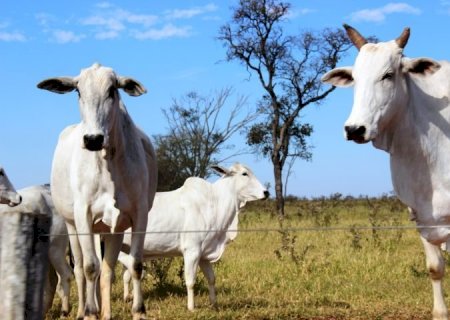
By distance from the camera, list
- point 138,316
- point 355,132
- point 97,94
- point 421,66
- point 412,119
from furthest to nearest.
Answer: point 138,316 → point 97,94 → point 412,119 → point 421,66 → point 355,132

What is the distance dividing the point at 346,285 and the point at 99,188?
3503mm

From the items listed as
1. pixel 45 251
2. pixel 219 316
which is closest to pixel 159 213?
pixel 219 316

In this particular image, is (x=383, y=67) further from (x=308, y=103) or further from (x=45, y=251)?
(x=308, y=103)

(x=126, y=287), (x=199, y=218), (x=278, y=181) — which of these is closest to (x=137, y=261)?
(x=126, y=287)

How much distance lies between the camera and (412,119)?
16.3ft

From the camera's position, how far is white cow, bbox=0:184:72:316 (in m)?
7.12

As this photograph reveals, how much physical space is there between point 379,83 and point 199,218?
4.38 metres

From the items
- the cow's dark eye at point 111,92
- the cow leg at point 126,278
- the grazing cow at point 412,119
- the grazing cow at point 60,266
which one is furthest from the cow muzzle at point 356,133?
the cow leg at point 126,278

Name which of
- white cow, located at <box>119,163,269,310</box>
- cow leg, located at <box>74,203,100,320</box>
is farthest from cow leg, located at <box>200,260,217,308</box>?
cow leg, located at <box>74,203,100,320</box>

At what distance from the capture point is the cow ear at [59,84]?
5.62 m

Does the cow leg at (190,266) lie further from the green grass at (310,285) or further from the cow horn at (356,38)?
the cow horn at (356,38)

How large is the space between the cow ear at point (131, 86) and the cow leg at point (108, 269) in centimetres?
109

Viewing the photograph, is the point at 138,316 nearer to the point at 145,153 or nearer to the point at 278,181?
the point at 145,153

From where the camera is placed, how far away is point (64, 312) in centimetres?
704
